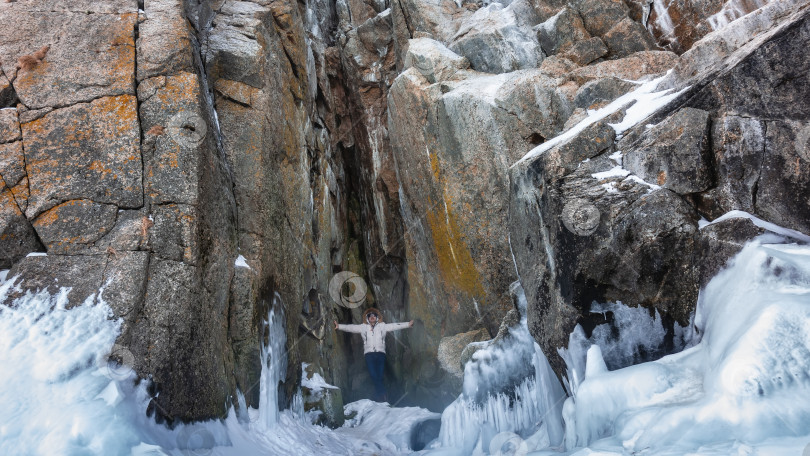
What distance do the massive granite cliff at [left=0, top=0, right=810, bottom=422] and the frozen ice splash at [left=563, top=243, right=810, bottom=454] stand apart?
561 millimetres

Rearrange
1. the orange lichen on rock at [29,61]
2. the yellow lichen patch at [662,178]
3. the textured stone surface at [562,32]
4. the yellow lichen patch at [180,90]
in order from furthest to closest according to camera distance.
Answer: the textured stone surface at [562,32] < the yellow lichen patch at [180,90] < the orange lichen on rock at [29,61] < the yellow lichen patch at [662,178]

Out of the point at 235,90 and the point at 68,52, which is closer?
the point at 68,52

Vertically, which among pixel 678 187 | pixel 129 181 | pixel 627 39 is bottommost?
pixel 678 187

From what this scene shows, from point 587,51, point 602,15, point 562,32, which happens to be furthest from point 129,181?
point 602,15

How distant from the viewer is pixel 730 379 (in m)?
3.45

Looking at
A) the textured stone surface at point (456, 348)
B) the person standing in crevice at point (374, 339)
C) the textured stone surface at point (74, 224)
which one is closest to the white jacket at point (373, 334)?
the person standing in crevice at point (374, 339)

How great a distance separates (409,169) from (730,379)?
373 inches

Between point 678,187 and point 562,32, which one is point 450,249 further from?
point 678,187

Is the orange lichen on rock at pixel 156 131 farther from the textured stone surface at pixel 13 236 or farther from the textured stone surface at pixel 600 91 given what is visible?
the textured stone surface at pixel 600 91

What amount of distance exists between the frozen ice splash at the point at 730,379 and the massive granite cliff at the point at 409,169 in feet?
1.84

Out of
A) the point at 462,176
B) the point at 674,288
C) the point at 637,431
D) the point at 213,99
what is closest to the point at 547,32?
the point at 462,176

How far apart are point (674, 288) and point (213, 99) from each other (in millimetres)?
8000

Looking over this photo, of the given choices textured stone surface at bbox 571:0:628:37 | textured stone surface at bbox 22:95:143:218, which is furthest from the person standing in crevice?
textured stone surface at bbox 571:0:628:37

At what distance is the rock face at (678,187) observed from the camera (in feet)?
15.1
